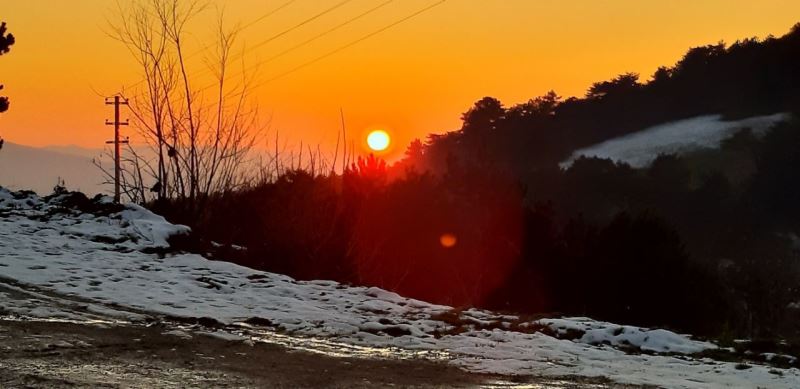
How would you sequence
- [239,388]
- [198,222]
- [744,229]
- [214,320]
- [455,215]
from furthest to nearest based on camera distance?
[744,229] → [455,215] → [198,222] → [214,320] → [239,388]

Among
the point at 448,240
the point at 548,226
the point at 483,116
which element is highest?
the point at 483,116

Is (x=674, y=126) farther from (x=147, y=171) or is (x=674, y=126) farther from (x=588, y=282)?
(x=147, y=171)

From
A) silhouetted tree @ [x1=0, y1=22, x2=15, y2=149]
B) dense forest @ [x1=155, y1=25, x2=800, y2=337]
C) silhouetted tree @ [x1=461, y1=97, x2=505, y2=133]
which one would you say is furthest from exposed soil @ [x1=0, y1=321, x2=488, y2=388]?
silhouetted tree @ [x1=461, y1=97, x2=505, y2=133]

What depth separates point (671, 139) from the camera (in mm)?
95500

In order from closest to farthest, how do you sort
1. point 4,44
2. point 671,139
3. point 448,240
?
point 4,44 → point 448,240 → point 671,139

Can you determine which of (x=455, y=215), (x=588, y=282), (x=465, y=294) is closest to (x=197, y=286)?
(x=465, y=294)

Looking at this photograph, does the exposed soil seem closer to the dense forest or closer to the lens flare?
the dense forest

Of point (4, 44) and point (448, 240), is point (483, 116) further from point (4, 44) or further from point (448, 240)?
point (4, 44)

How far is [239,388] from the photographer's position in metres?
5.44

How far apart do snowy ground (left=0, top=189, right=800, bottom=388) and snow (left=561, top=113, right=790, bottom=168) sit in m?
79.2

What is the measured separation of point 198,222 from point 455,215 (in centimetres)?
2268

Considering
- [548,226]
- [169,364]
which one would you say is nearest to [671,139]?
[548,226]

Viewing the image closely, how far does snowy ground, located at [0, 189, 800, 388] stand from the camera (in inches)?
290

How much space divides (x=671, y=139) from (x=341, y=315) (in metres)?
92.9
